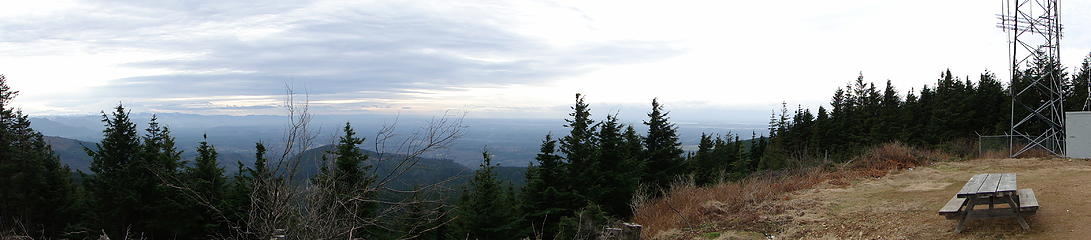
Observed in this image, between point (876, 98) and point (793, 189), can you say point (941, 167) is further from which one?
point (876, 98)

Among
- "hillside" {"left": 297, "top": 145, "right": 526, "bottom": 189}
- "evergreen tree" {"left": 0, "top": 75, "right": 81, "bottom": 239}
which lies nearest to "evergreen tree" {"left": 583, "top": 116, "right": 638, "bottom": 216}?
"hillside" {"left": 297, "top": 145, "right": 526, "bottom": 189}

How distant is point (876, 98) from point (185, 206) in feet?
233

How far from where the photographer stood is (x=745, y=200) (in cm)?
792

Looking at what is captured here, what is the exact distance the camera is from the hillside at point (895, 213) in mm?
5098

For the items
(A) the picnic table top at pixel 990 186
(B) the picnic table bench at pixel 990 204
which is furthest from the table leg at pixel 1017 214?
(A) the picnic table top at pixel 990 186

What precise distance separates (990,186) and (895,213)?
1446mm

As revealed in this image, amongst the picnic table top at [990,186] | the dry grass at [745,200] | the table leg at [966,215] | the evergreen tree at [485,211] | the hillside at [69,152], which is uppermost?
the picnic table top at [990,186]

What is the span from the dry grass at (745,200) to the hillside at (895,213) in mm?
46

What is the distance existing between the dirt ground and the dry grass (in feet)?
1.12

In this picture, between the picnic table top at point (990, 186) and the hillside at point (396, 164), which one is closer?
the picnic table top at point (990, 186)

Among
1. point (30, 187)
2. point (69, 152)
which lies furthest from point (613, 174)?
point (69, 152)

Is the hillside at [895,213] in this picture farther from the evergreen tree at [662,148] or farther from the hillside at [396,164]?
the evergreen tree at [662,148]

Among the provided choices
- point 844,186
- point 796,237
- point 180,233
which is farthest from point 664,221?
point 180,233

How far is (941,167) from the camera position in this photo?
10.8m
